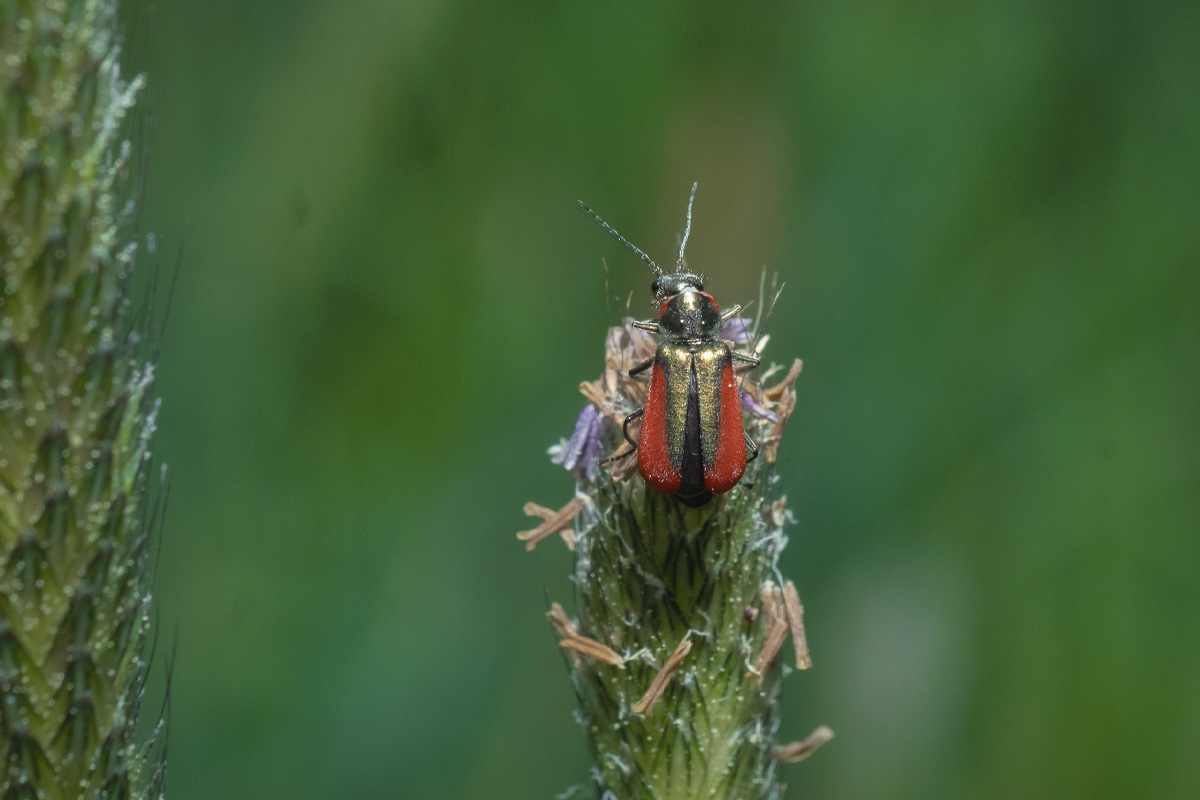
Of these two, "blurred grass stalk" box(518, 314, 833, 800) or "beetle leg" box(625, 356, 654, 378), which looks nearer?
"blurred grass stalk" box(518, 314, 833, 800)

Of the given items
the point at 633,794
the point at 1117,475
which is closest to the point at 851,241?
the point at 1117,475

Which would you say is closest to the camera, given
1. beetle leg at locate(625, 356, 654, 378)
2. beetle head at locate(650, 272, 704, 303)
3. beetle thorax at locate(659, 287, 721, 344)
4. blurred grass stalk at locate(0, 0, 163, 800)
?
blurred grass stalk at locate(0, 0, 163, 800)

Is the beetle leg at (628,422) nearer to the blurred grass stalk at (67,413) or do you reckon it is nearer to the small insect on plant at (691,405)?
the small insect on plant at (691,405)

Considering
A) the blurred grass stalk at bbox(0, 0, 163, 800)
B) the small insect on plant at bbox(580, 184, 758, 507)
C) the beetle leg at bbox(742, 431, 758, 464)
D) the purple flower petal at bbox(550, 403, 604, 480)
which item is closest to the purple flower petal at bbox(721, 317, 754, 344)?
the small insect on plant at bbox(580, 184, 758, 507)

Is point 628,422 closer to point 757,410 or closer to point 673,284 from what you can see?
point 757,410

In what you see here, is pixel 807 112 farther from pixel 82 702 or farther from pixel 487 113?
pixel 82 702

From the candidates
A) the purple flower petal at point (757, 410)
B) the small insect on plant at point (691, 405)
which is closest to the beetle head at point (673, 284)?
the small insect on plant at point (691, 405)

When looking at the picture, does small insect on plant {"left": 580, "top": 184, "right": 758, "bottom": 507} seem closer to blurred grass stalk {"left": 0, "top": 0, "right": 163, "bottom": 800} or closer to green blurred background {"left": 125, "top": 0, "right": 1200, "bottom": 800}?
blurred grass stalk {"left": 0, "top": 0, "right": 163, "bottom": 800}
